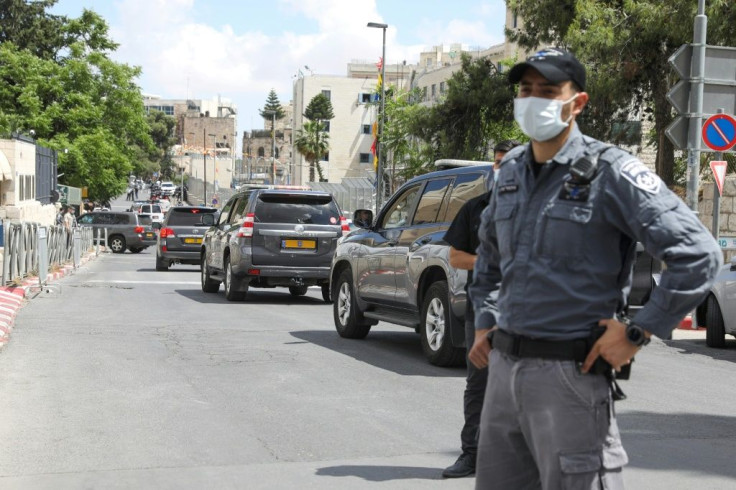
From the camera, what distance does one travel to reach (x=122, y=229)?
48500 mm

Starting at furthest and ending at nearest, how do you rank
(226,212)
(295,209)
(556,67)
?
(226,212) → (295,209) → (556,67)

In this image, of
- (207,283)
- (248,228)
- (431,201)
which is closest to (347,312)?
(431,201)

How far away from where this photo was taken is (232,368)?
1048 cm

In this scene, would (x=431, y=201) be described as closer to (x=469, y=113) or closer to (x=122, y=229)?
(x=469, y=113)

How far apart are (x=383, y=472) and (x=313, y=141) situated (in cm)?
10729

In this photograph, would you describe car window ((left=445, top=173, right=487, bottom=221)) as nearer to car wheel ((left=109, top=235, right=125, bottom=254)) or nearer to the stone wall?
the stone wall

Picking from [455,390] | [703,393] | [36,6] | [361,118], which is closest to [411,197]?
[455,390]

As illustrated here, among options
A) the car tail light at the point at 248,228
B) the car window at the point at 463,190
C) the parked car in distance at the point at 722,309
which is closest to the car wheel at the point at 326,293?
the car tail light at the point at 248,228

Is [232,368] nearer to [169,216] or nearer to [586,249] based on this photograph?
[586,249]

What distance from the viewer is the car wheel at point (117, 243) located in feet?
160

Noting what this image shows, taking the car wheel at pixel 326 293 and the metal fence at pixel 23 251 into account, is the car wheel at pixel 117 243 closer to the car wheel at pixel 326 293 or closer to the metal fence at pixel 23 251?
the metal fence at pixel 23 251

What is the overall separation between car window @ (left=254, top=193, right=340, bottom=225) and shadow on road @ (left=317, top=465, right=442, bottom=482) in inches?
484

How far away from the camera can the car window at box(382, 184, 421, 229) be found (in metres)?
11.6

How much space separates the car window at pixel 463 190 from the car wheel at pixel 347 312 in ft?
8.37
